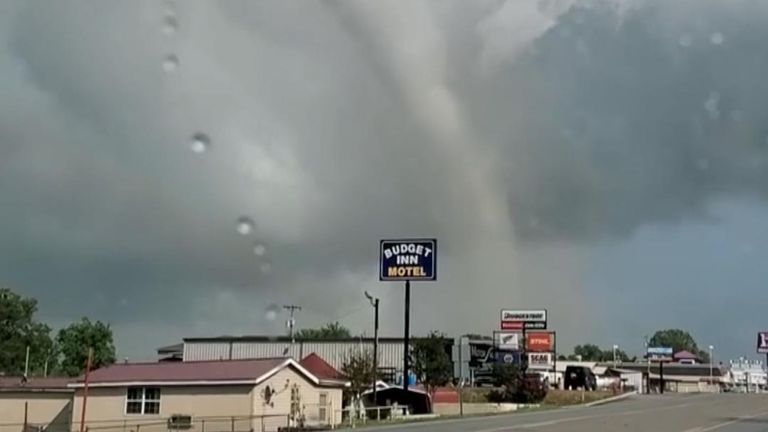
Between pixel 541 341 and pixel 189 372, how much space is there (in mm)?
98278

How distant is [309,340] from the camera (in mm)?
138000

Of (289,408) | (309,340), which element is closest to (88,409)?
(289,408)

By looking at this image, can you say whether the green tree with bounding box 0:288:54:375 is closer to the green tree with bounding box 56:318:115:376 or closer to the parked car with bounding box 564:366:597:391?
the green tree with bounding box 56:318:115:376

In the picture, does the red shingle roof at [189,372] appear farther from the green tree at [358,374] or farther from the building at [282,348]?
the building at [282,348]

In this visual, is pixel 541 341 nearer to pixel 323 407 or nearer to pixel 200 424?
pixel 323 407

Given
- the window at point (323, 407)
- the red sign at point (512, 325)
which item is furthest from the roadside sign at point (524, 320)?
the window at point (323, 407)

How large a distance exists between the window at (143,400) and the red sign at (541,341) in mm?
96539

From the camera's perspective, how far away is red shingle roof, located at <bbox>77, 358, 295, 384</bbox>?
56781mm

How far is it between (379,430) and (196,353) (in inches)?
3952

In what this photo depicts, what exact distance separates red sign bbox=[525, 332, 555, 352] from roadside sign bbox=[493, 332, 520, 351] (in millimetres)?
5035

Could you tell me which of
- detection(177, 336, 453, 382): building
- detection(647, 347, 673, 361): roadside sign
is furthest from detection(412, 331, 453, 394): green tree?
detection(647, 347, 673, 361): roadside sign

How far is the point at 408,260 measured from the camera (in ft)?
262

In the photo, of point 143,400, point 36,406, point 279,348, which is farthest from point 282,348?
point 143,400

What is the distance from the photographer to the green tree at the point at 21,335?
131625 mm
